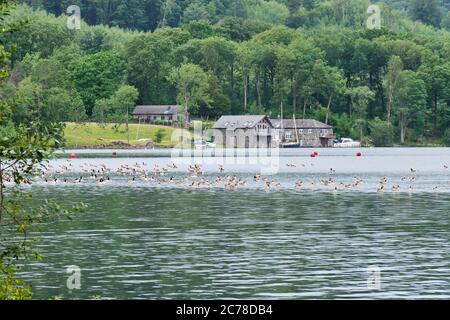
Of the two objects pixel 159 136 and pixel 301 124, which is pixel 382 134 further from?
pixel 159 136

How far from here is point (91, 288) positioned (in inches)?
1230

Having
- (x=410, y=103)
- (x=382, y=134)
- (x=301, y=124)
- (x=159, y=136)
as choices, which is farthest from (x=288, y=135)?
(x=159, y=136)

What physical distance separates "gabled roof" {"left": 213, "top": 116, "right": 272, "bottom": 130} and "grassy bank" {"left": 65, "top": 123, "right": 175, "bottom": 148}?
376 inches

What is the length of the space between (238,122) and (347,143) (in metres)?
22.2

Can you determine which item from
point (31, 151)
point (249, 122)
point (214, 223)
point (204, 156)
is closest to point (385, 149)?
point (249, 122)

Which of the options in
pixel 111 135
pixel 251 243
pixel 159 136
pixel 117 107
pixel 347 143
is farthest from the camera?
pixel 347 143

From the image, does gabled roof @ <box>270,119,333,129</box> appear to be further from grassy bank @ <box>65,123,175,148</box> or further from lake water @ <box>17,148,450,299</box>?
lake water @ <box>17,148,450,299</box>

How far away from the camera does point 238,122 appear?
191125 mm

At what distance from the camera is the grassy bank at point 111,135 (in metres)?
182

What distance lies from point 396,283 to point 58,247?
1674 cm

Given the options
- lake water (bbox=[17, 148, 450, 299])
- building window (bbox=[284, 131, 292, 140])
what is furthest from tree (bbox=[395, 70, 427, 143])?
lake water (bbox=[17, 148, 450, 299])

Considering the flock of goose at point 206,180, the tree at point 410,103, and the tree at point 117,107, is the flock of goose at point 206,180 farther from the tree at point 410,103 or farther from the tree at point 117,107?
the tree at point 410,103
